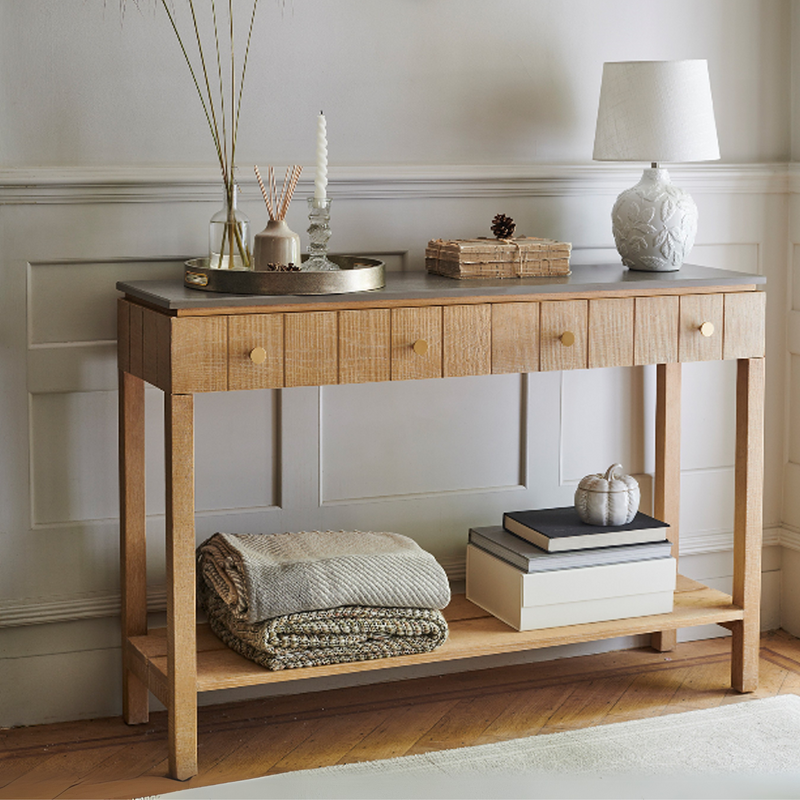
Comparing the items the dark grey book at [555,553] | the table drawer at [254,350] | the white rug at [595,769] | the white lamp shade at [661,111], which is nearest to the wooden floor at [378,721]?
the white rug at [595,769]

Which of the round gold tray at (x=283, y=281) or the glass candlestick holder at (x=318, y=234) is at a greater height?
the glass candlestick holder at (x=318, y=234)

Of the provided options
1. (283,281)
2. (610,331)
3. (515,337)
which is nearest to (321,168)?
(283,281)

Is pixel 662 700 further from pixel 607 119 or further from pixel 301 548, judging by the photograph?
pixel 607 119

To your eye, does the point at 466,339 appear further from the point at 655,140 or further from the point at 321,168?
the point at 655,140

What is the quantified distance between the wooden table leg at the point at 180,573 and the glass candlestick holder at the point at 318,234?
1.29ft

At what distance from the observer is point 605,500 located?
2434 millimetres

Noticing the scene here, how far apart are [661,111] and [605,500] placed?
806 mm

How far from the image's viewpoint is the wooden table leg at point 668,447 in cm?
268

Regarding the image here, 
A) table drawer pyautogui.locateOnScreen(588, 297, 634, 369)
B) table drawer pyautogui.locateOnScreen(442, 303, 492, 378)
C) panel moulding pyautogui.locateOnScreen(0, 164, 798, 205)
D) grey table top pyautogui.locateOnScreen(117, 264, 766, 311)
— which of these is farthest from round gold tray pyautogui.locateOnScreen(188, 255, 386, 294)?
table drawer pyautogui.locateOnScreen(588, 297, 634, 369)

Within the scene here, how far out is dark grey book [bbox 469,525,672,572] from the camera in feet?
7.68

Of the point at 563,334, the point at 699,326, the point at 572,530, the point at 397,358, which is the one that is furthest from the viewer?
the point at 572,530

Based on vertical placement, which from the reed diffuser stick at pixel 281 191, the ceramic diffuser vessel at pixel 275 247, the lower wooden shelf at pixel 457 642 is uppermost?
the reed diffuser stick at pixel 281 191

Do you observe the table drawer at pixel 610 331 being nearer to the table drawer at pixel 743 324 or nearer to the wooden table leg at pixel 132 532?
the table drawer at pixel 743 324

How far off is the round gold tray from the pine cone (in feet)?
1.19
